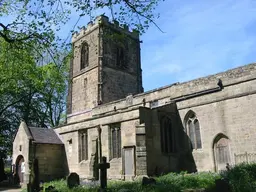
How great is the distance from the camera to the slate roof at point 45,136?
875 inches

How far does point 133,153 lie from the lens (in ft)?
54.5

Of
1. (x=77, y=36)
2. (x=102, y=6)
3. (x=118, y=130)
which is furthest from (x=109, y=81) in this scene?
(x=102, y=6)

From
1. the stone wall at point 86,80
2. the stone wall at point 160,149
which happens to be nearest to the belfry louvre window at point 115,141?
the stone wall at point 160,149

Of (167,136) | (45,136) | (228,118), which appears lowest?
(167,136)

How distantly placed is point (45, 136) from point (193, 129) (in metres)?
11.7

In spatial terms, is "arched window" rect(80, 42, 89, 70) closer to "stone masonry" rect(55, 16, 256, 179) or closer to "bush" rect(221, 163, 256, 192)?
"stone masonry" rect(55, 16, 256, 179)

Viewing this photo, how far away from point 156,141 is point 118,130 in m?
2.73

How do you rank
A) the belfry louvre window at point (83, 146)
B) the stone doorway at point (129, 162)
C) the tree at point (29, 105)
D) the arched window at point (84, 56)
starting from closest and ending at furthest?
the stone doorway at point (129, 162) → the belfry louvre window at point (83, 146) → the tree at point (29, 105) → the arched window at point (84, 56)

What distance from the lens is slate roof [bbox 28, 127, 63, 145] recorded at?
875 inches

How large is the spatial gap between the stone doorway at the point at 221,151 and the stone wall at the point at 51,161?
1133 cm

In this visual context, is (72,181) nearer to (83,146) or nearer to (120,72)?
(83,146)

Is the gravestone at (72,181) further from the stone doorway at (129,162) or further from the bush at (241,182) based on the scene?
the bush at (241,182)

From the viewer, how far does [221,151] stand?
674 inches

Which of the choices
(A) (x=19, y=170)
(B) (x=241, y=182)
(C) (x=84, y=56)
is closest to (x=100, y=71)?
(C) (x=84, y=56)
